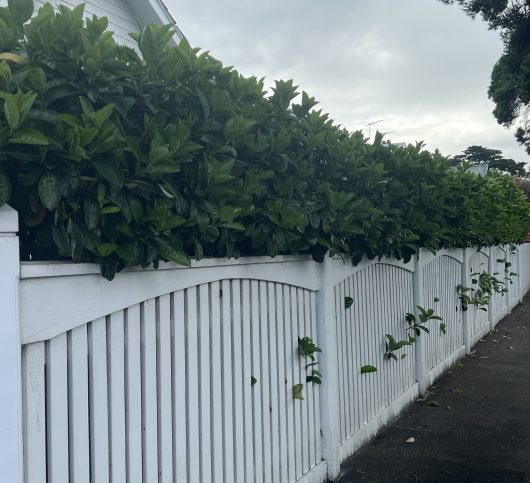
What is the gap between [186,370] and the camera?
310 cm

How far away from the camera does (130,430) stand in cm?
267

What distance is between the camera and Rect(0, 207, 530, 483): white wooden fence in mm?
2201

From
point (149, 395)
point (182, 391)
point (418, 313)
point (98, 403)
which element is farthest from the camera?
point (418, 313)

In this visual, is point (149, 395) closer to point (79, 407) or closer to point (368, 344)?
point (79, 407)

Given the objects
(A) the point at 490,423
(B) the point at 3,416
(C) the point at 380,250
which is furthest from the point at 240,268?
(A) the point at 490,423

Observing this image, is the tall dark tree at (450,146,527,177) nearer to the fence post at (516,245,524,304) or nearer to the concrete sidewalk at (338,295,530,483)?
the fence post at (516,245,524,304)

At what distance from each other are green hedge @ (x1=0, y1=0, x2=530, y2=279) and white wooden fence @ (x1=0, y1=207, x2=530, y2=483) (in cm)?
19

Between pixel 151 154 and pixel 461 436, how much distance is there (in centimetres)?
468

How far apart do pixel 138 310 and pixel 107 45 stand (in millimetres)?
1215

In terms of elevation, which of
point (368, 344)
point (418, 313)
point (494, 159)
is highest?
point (494, 159)

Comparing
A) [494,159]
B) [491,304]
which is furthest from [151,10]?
[494,159]

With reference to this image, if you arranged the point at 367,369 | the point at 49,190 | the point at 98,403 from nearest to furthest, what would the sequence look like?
the point at 49,190 < the point at 98,403 < the point at 367,369

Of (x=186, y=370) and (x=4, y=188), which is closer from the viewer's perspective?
(x=4, y=188)

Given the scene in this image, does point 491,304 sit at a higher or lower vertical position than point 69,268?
lower
